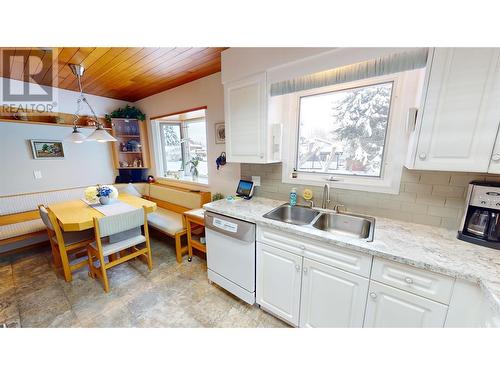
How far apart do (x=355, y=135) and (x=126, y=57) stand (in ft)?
7.66

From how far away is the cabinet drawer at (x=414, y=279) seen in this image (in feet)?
2.96

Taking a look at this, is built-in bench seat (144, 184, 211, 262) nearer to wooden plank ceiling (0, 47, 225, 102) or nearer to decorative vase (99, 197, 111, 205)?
decorative vase (99, 197, 111, 205)

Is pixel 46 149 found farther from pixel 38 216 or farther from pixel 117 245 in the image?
pixel 117 245

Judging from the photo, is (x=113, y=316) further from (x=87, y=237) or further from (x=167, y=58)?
(x=167, y=58)

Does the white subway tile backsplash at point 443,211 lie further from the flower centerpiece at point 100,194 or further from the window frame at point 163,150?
the flower centerpiece at point 100,194

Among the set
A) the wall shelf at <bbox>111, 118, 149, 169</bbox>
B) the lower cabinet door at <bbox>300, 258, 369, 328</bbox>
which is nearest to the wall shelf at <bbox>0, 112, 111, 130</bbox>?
the wall shelf at <bbox>111, 118, 149, 169</bbox>

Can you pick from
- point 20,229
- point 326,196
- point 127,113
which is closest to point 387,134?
point 326,196

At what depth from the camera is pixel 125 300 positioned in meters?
1.78

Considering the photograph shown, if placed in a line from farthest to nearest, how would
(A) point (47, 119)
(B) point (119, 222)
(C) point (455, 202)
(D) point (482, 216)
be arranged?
1. (A) point (47, 119)
2. (B) point (119, 222)
3. (C) point (455, 202)
4. (D) point (482, 216)

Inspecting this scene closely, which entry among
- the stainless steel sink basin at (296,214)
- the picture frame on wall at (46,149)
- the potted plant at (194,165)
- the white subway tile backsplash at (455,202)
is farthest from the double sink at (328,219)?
the picture frame on wall at (46,149)

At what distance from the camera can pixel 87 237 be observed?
2.16 metres

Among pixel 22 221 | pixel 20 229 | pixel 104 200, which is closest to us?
pixel 104 200

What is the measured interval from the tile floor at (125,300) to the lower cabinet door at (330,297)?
1.25ft

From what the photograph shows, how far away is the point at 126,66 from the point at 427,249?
3.11 meters
